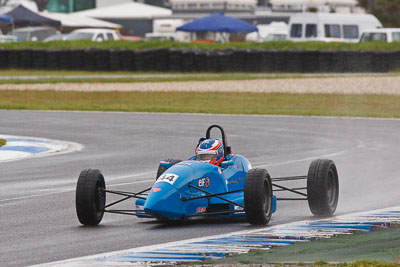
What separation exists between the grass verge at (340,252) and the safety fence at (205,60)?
101 ft

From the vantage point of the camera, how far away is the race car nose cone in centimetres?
864

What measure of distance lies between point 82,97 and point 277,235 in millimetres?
24194

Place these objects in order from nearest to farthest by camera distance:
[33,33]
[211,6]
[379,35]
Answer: [379,35] → [33,33] → [211,6]

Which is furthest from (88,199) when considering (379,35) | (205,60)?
(379,35)

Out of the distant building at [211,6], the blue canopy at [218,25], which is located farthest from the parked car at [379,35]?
the distant building at [211,6]

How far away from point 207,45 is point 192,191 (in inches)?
1265

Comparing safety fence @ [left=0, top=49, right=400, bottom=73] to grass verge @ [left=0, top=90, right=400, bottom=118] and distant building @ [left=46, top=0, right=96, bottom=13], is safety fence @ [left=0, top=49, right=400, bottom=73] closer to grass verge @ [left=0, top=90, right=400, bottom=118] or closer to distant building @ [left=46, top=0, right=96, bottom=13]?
grass verge @ [left=0, top=90, right=400, bottom=118]

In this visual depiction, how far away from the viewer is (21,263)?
726 cm

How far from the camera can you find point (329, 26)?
44.3 meters

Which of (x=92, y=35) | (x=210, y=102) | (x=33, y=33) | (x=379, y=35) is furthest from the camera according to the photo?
(x=33, y=33)

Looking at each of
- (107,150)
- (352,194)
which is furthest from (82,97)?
(352,194)

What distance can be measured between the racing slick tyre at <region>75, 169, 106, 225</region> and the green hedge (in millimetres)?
30124

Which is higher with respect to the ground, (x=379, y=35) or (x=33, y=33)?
(x=379, y=35)

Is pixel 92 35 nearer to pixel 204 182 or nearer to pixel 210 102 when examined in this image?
pixel 210 102
